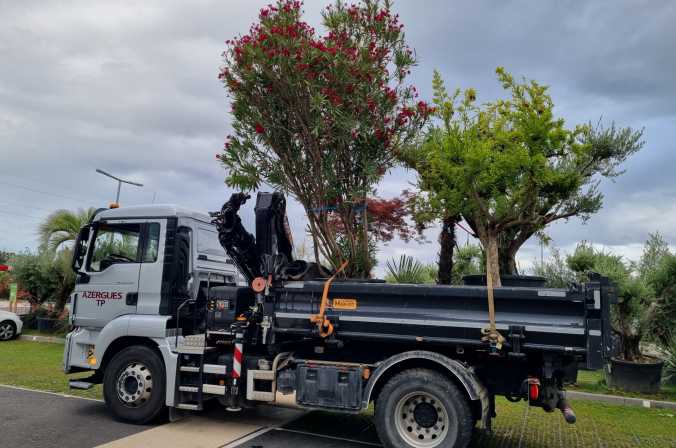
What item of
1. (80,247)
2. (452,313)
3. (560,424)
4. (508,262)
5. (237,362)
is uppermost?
(508,262)

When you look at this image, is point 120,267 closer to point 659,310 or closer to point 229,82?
point 229,82

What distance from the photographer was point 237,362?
670cm

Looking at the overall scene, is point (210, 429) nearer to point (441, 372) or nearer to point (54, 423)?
point (54, 423)

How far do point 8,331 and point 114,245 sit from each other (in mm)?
11363

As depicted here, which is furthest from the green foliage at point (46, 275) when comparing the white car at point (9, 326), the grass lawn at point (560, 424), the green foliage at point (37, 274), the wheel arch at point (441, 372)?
the wheel arch at point (441, 372)

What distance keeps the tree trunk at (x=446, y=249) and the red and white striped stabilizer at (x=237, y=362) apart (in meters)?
7.16

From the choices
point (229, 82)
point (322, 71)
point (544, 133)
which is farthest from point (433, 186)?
point (229, 82)

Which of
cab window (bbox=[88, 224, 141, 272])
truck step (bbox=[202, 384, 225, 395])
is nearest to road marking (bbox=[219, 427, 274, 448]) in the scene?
truck step (bbox=[202, 384, 225, 395])

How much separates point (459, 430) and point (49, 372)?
875cm

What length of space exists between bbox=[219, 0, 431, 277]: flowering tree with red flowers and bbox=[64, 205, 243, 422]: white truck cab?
8.60 feet

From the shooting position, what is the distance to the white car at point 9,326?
16188 millimetres

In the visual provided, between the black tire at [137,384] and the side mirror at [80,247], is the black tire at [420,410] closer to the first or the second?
the black tire at [137,384]

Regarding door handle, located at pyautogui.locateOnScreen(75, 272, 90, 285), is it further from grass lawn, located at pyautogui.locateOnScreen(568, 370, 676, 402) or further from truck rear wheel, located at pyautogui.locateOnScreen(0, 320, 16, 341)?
truck rear wheel, located at pyautogui.locateOnScreen(0, 320, 16, 341)

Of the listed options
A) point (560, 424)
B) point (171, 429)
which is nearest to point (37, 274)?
point (171, 429)
